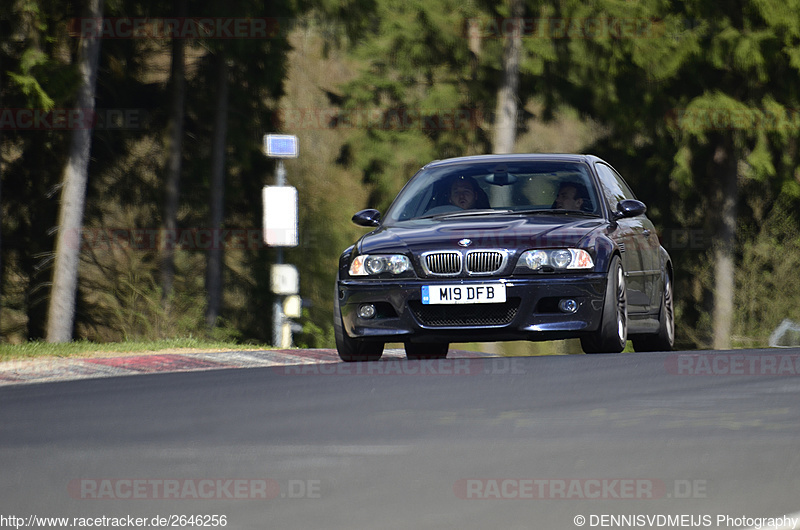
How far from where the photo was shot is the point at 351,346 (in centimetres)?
1099

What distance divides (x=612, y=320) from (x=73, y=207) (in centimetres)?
1686

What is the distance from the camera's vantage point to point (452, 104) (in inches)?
1316

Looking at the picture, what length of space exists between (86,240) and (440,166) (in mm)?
21773

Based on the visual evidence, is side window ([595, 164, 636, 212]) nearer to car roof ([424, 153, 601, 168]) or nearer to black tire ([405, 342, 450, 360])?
car roof ([424, 153, 601, 168])

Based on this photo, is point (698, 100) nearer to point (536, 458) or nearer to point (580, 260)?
point (580, 260)

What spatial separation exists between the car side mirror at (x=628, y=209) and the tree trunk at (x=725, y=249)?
70.7 feet

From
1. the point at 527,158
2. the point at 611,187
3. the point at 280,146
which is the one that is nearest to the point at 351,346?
the point at 527,158

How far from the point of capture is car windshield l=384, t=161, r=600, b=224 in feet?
37.9

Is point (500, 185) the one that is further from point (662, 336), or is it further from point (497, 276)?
point (662, 336)

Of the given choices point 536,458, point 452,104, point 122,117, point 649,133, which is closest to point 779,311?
point 649,133

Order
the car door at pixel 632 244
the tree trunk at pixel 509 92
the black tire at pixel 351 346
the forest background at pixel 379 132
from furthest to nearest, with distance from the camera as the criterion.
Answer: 1. the forest background at pixel 379 132
2. the tree trunk at pixel 509 92
3. the car door at pixel 632 244
4. the black tire at pixel 351 346

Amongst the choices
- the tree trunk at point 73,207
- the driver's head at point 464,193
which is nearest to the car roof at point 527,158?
the driver's head at point 464,193

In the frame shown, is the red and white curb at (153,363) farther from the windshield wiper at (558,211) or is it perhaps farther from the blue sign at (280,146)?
the blue sign at (280,146)

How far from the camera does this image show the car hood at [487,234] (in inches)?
410
